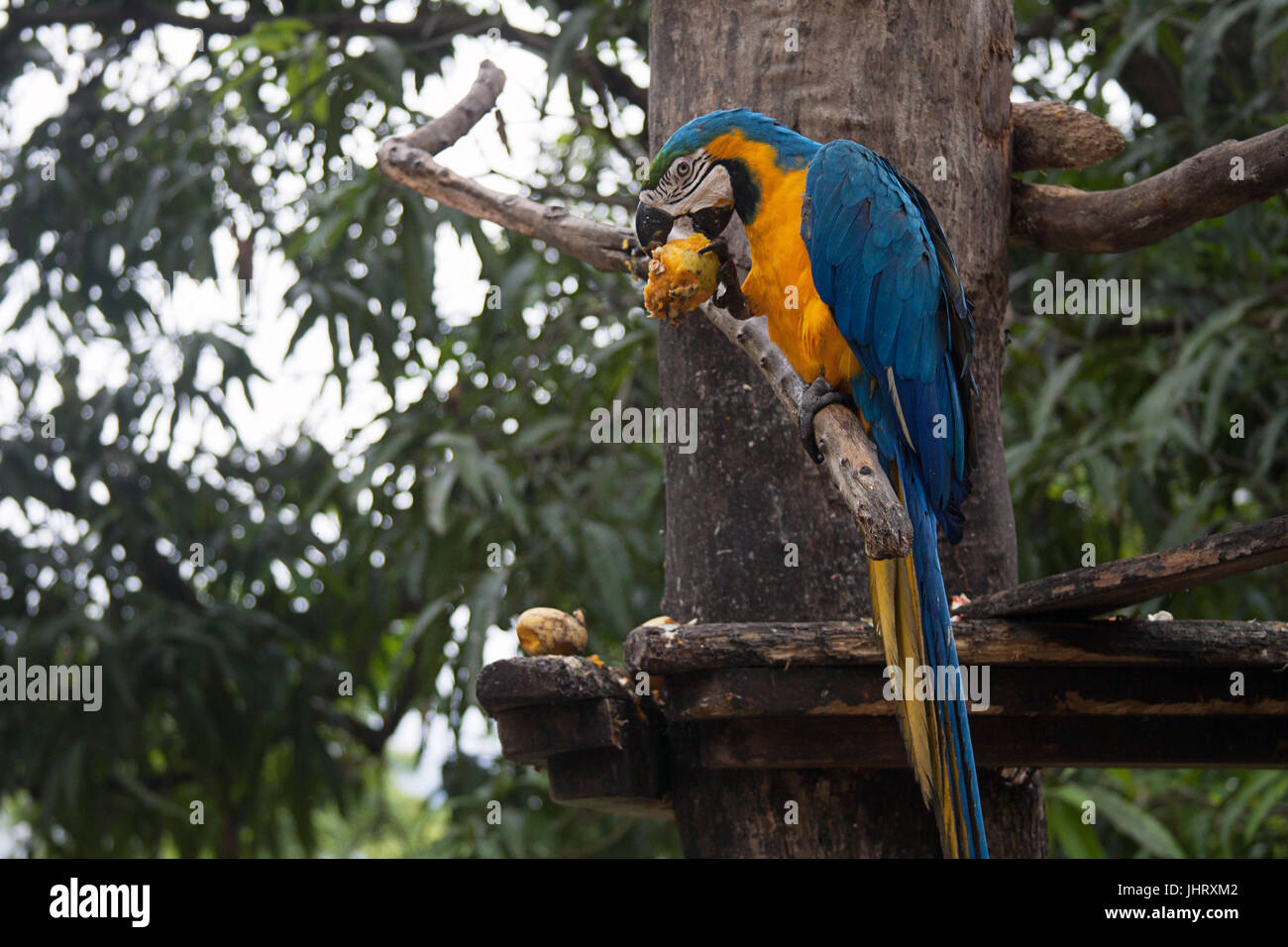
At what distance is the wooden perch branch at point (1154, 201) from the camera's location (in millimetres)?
1696

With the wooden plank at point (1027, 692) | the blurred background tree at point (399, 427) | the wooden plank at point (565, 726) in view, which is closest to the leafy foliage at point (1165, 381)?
the blurred background tree at point (399, 427)

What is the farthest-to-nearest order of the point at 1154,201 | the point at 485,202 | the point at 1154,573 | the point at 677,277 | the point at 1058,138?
the point at 485,202 < the point at 1058,138 < the point at 1154,201 < the point at 677,277 < the point at 1154,573

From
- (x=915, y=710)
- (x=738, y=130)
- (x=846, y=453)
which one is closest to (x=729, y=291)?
(x=738, y=130)

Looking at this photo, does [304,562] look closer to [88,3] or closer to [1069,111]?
[88,3]

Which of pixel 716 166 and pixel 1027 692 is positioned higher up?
pixel 716 166

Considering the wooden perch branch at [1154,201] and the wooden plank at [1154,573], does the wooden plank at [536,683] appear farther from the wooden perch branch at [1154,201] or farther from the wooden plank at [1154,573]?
the wooden perch branch at [1154,201]

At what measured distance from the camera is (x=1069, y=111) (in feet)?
6.49

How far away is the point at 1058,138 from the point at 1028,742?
0.92m

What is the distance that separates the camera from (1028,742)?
1.65m

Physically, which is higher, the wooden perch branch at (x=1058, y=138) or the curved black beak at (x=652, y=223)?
the wooden perch branch at (x=1058, y=138)

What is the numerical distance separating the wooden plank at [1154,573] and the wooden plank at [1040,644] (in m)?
0.03

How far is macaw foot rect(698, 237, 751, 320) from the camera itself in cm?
181

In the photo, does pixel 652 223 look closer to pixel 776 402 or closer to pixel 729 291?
pixel 729 291
